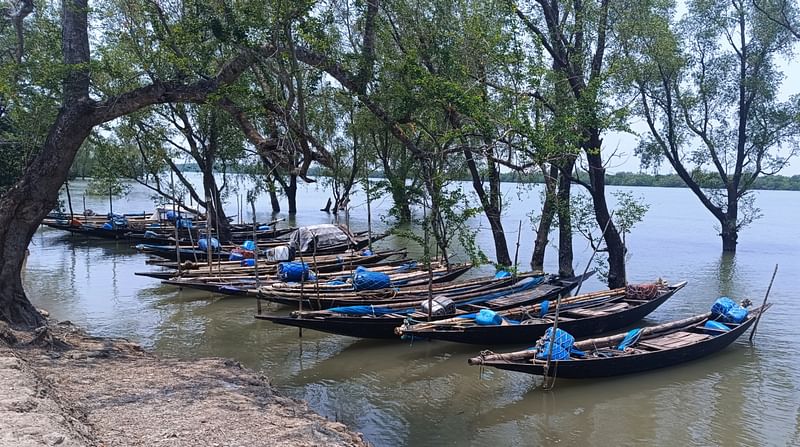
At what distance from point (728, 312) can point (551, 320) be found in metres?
3.93

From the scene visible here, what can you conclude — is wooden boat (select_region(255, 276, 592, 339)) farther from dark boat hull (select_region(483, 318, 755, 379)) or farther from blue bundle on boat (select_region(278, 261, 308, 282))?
blue bundle on boat (select_region(278, 261, 308, 282))

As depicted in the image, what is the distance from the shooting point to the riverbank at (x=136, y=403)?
5312mm

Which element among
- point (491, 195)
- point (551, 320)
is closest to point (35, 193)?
point (551, 320)

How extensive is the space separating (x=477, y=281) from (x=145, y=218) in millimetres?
23797

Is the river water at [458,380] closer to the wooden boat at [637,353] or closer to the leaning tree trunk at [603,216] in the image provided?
the wooden boat at [637,353]

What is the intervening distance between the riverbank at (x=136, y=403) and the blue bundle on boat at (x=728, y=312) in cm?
940

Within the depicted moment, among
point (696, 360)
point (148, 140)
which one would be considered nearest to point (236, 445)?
point (696, 360)

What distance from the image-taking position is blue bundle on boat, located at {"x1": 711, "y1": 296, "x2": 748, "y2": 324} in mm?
12570

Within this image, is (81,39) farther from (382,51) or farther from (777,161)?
(777,161)

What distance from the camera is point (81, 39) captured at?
376 inches

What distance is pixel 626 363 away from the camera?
10281 millimetres

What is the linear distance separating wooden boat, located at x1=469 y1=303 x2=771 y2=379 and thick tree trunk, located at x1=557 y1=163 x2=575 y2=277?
437 cm

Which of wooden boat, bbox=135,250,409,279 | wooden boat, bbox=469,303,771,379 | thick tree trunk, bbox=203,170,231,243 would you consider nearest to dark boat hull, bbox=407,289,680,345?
wooden boat, bbox=469,303,771,379

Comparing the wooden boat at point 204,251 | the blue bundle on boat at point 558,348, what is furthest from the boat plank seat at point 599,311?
the wooden boat at point 204,251
